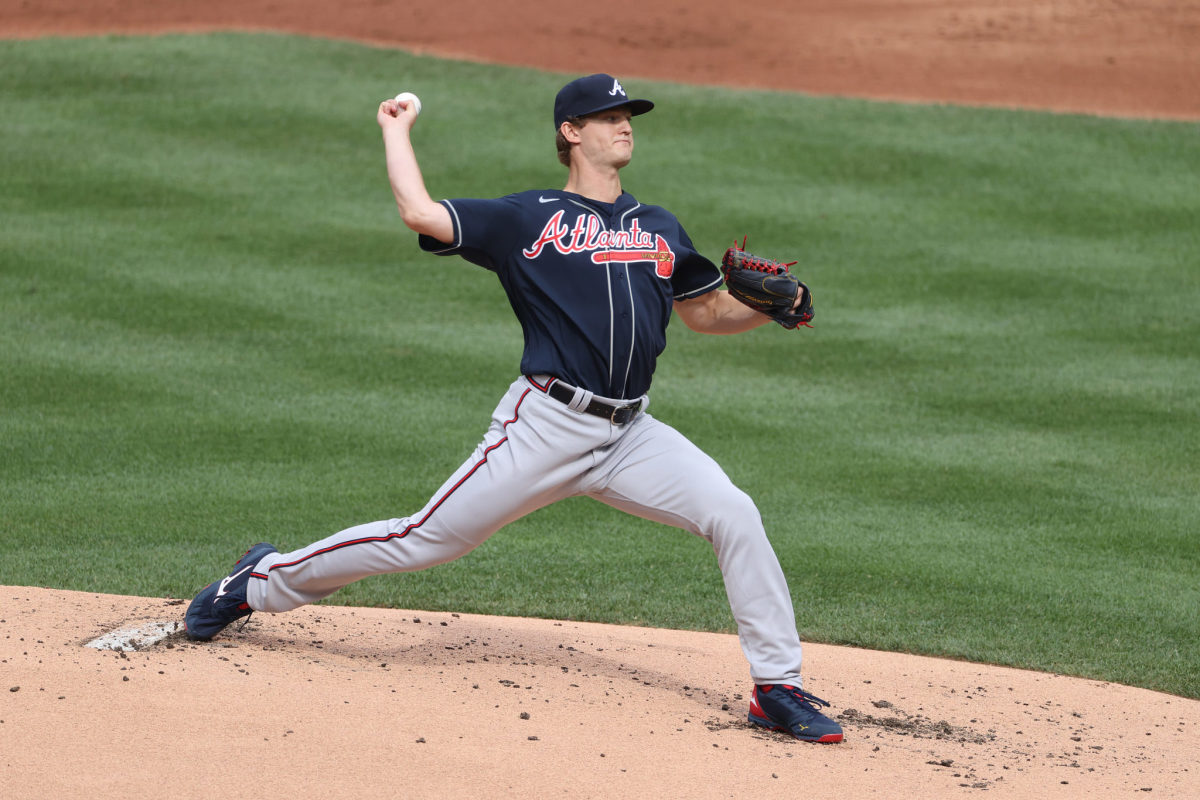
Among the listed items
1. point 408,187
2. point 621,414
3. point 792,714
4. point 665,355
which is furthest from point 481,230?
point 665,355

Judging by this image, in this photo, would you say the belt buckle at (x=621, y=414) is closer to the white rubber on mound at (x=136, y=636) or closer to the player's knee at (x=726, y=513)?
the player's knee at (x=726, y=513)

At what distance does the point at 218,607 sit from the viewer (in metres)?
4.82

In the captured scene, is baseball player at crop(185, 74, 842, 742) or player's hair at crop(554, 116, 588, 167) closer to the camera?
baseball player at crop(185, 74, 842, 742)

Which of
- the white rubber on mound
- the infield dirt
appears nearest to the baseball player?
the infield dirt

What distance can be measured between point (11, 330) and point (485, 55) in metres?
11.0

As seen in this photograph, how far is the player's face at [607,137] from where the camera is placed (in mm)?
4688

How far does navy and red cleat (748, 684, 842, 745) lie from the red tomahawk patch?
1.36 meters

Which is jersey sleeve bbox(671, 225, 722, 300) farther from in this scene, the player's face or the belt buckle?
the belt buckle

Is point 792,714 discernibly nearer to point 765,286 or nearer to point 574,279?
point 765,286

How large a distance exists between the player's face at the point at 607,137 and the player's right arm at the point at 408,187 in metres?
0.56

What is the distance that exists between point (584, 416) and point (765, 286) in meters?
0.76

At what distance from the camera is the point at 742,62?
20062mm

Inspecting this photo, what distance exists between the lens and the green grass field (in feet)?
21.4

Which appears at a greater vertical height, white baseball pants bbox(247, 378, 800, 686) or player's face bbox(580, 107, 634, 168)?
player's face bbox(580, 107, 634, 168)
